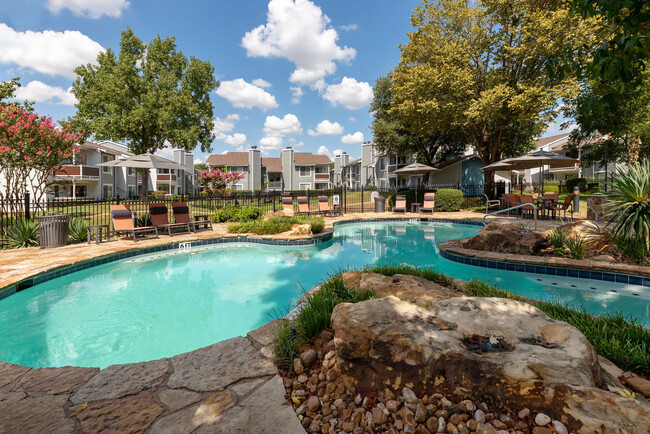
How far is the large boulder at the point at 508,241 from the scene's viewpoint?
689 centimetres

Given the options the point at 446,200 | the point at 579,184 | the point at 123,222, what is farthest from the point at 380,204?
the point at 579,184

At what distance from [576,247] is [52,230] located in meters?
13.7

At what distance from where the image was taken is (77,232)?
30.0 feet

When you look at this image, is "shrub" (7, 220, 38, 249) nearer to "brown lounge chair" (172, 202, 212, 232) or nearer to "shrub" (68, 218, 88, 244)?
"shrub" (68, 218, 88, 244)

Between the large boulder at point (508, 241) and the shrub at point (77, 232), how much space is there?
1195 cm

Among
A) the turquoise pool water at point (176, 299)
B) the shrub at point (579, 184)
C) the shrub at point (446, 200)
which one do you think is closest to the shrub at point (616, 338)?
the turquoise pool water at point (176, 299)

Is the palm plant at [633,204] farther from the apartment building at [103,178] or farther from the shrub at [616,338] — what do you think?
the apartment building at [103,178]

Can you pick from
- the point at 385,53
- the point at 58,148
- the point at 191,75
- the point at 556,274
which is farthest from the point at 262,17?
the point at 556,274

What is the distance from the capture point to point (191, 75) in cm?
2656

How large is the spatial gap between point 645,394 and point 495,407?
38.4 inches

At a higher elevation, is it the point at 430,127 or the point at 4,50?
the point at 4,50

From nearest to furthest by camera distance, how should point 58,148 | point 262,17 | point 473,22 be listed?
1. point 58,148
2. point 262,17
3. point 473,22

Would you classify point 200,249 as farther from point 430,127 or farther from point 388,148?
point 388,148

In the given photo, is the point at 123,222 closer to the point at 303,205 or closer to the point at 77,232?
the point at 77,232
